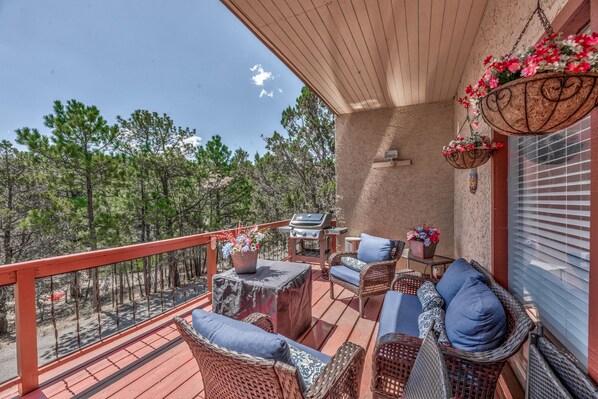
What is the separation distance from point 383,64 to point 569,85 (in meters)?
2.76

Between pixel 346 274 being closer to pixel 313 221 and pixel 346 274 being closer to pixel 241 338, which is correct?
pixel 313 221

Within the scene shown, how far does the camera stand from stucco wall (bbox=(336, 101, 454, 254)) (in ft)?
14.0

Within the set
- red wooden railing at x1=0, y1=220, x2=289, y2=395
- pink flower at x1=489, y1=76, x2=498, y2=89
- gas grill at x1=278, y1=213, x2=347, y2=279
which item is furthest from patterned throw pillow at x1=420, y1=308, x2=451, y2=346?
red wooden railing at x1=0, y1=220, x2=289, y2=395

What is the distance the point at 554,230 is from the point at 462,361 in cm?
87

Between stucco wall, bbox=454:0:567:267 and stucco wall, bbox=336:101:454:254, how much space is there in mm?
677

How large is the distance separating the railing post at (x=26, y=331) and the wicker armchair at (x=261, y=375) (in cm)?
143

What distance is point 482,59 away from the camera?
238cm

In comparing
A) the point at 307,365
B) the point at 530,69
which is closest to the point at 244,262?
the point at 307,365

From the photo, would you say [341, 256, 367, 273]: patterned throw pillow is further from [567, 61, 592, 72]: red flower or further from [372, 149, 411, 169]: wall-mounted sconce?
[567, 61, 592, 72]: red flower

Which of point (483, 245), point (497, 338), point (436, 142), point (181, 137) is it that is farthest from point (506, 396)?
point (181, 137)

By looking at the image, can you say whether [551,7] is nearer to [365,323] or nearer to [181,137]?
[365,323]

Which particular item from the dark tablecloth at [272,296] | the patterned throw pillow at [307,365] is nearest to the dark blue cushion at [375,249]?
the dark tablecloth at [272,296]

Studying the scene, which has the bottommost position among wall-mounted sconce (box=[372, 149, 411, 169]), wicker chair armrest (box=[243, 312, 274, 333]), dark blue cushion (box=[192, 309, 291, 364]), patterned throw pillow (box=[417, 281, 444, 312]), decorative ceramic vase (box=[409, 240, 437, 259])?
patterned throw pillow (box=[417, 281, 444, 312])

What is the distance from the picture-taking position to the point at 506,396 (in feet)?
5.08
